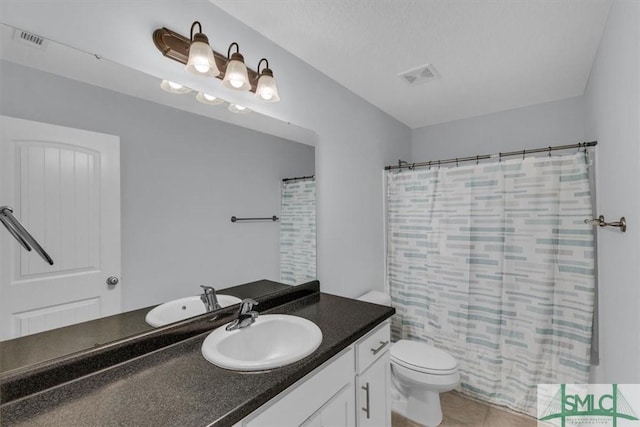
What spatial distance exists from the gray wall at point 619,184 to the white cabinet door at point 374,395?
0.93m

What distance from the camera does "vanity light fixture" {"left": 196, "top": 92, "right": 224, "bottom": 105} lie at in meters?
1.21

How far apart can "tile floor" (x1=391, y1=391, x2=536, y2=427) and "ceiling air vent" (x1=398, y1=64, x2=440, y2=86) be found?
2301mm

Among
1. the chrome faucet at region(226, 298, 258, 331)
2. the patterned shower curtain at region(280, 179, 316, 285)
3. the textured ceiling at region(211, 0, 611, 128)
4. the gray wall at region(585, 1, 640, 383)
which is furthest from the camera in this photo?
the patterned shower curtain at region(280, 179, 316, 285)

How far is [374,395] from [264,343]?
58 cm

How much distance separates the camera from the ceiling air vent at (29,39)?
79cm

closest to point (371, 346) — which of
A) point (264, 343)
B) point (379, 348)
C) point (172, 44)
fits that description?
point (379, 348)

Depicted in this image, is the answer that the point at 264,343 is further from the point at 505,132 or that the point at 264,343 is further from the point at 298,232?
the point at 505,132

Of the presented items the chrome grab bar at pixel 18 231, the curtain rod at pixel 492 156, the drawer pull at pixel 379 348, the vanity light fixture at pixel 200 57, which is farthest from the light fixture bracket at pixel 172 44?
the curtain rod at pixel 492 156

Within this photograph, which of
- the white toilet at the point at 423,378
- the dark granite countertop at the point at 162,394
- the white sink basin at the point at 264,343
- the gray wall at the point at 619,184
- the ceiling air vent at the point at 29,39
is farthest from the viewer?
the white toilet at the point at 423,378

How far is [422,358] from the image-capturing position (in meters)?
1.88

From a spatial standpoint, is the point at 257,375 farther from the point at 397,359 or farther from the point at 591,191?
the point at 591,191

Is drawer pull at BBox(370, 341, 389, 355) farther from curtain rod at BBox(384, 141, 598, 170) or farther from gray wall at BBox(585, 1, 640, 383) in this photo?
curtain rod at BBox(384, 141, 598, 170)

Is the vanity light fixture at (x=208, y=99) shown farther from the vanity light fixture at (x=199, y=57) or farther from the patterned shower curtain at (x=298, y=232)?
the patterned shower curtain at (x=298, y=232)

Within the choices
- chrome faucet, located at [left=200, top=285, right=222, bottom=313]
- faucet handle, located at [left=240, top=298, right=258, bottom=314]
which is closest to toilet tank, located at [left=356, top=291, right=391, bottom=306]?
faucet handle, located at [left=240, top=298, right=258, bottom=314]
